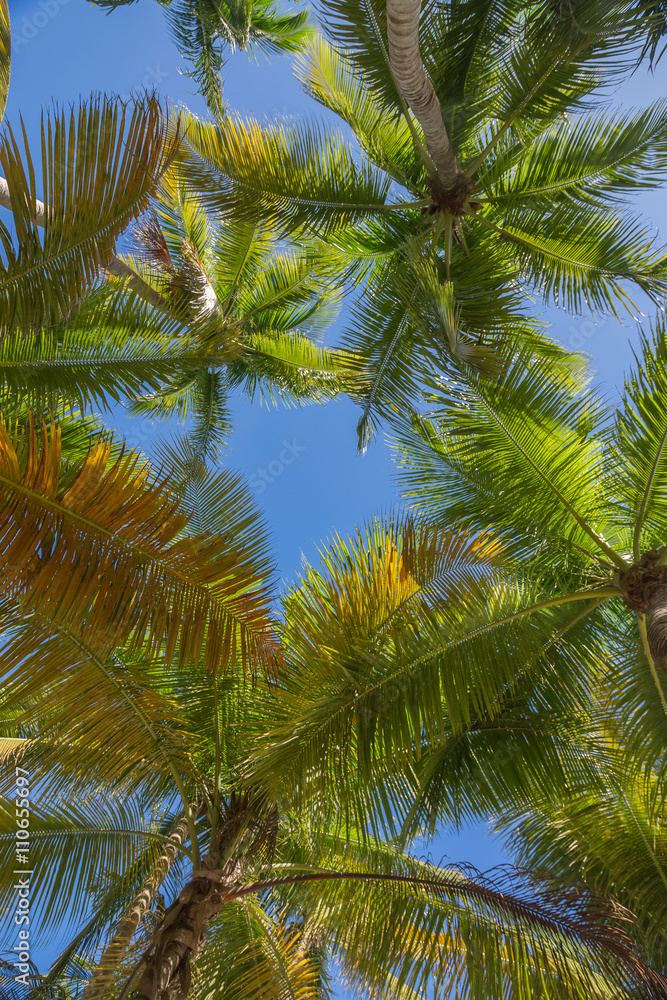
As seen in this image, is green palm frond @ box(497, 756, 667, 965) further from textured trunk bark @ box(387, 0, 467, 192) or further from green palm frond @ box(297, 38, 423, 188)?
green palm frond @ box(297, 38, 423, 188)

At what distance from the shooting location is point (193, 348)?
15.1ft

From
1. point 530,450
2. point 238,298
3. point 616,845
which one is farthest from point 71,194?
point 238,298

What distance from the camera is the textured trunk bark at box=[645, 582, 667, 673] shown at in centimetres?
402

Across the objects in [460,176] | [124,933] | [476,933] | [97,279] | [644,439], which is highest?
[460,176]

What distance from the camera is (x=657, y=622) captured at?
4191mm

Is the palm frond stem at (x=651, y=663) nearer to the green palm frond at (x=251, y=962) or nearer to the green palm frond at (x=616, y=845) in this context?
the green palm frond at (x=616, y=845)

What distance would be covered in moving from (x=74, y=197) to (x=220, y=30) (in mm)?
10052

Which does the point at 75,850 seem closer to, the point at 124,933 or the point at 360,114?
the point at 124,933

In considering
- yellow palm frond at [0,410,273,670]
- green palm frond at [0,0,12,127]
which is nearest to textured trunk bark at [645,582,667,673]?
yellow palm frond at [0,410,273,670]

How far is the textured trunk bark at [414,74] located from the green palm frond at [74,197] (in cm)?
175

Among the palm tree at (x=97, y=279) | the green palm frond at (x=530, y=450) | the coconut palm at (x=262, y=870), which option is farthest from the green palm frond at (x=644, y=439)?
the palm tree at (x=97, y=279)

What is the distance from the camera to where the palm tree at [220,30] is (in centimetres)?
1064

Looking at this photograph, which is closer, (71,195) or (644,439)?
(71,195)

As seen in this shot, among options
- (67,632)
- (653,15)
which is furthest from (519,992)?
(653,15)
